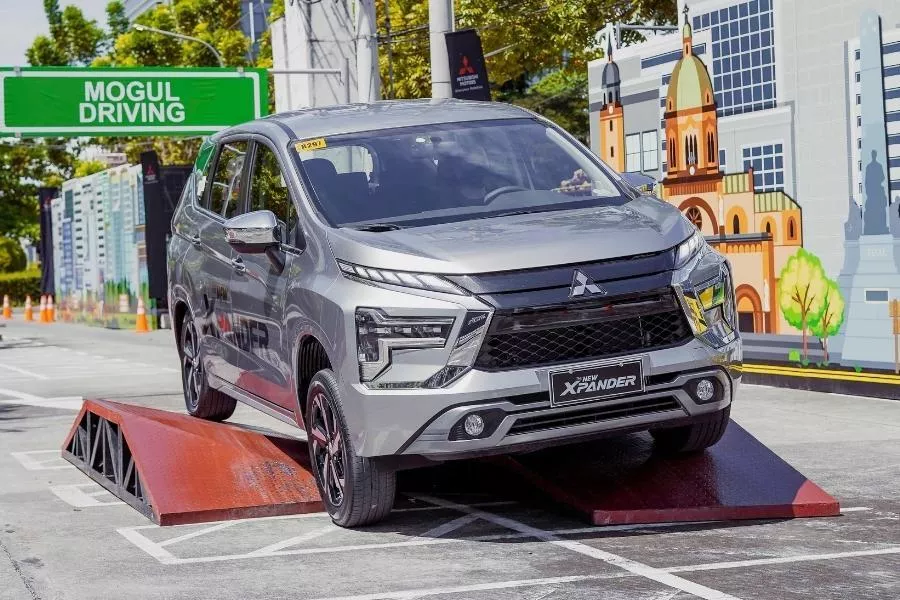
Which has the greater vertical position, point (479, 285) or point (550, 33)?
point (550, 33)

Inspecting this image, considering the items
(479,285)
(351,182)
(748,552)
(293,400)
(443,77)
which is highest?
(443,77)

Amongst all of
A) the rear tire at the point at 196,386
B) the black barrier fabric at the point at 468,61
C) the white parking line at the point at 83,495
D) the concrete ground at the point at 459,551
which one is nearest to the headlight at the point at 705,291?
the concrete ground at the point at 459,551

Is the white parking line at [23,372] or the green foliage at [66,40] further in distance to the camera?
the green foliage at [66,40]

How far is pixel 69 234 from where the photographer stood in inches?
1844

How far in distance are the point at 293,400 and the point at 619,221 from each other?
6.12ft

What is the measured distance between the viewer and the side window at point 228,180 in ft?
28.9

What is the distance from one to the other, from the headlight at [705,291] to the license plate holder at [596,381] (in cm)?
38

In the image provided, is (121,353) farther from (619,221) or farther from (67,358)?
(619,221)

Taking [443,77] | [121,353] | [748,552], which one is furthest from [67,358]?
[748,552]

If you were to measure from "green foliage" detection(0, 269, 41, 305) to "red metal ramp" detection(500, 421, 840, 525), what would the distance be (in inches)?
2648

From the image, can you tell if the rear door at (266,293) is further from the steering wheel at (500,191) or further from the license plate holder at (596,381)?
the license plate holder at (596,381)

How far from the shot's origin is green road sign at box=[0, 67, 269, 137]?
1083 inches

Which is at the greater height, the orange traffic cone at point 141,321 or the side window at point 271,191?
the side window at point 271,191

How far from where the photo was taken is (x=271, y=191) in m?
8.14
